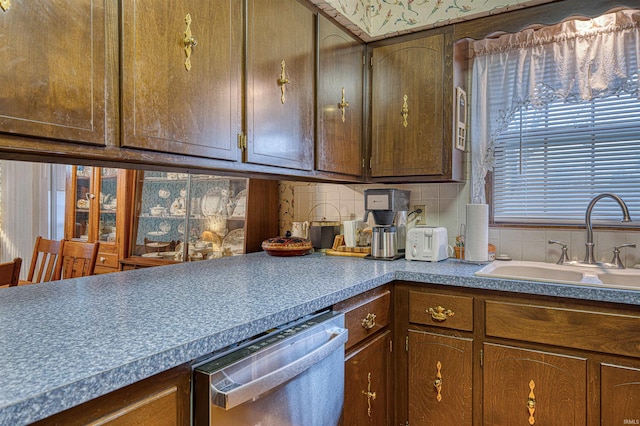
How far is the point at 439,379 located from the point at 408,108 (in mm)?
1397

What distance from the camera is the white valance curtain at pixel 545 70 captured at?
195 cm

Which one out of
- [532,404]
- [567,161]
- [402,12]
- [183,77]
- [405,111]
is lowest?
[532,404]

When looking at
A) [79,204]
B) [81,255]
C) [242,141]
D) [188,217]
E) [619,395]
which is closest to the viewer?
[619,395]

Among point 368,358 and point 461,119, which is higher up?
point 461,119

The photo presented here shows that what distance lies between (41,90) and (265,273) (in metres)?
1.05

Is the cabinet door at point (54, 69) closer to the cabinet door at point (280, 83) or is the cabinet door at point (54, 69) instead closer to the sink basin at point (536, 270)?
the cabinet door at point (280, 83)

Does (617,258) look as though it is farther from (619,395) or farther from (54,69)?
(54,69)

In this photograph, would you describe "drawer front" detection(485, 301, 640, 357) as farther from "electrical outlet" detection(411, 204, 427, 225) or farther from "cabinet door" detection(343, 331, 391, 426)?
"electrical outlet" detection(411, 204, 427, 225)

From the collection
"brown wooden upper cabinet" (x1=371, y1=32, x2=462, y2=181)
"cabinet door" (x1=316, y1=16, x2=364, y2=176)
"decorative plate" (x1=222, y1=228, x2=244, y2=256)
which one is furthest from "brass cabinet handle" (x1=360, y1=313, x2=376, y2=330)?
"decorative plate" (x1=222, y1=228, x2=244, y2=256)

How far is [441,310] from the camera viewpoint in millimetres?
1793

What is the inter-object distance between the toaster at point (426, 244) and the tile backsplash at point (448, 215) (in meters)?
0.26

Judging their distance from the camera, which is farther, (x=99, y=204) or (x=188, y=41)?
(x=99, y=204)

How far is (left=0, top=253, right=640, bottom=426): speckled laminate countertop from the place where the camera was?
0.70 meters

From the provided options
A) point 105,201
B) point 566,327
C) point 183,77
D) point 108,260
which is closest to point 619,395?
point 566,327
